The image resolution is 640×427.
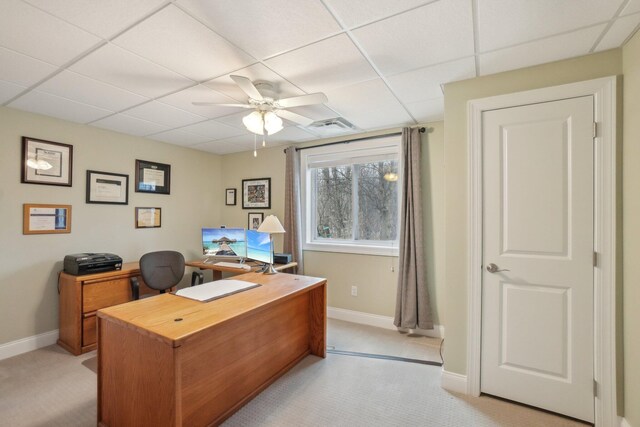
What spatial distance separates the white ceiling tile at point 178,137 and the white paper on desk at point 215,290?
82.4 inches

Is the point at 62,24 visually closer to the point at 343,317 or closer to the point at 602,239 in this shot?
the point at 602,239

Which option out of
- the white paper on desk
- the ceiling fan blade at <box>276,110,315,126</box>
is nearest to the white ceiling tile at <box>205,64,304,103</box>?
the ceiling fan blade at <box>276,110,315,126</box>

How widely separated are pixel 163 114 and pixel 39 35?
1273mm

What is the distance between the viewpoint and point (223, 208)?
15.8 ft

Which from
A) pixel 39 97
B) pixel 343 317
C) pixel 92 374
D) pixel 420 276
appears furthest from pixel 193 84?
pixel 343 317

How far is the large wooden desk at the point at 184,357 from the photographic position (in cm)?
152

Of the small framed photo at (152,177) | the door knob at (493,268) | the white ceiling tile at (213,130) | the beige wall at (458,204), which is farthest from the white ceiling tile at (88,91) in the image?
the door knob at (493,268)

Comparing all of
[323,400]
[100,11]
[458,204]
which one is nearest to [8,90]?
[100,11]

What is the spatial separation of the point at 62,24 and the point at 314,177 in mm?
2936

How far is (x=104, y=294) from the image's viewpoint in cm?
300

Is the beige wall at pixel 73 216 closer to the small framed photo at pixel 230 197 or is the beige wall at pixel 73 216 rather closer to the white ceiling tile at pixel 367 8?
the small framed photo at pixel 230 197

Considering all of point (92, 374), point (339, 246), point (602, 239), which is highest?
point (602, 239)

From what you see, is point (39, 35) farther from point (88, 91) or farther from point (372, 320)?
point (372, 320)

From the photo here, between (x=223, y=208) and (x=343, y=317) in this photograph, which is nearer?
(x=343, y=317)
